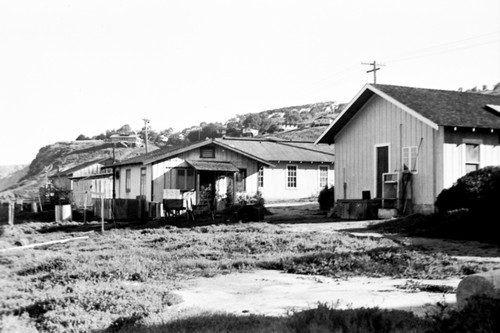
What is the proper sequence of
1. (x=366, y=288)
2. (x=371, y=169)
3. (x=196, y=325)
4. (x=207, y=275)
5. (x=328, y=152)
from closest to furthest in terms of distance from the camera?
(x=196, y=325) < (x=366, y=288) < (x=207, y=275) < (x=371, y=169) < (x=328, y=152)

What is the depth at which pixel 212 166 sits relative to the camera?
1209 inches

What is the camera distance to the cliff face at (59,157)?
259 feet

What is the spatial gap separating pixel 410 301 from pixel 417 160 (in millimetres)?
14829

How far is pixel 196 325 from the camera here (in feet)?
23.0

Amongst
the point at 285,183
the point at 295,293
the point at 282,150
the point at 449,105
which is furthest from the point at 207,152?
the point at 295,293

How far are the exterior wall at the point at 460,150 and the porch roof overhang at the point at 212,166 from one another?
40.4 ft

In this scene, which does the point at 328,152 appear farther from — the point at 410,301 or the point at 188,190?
the point at 410,301

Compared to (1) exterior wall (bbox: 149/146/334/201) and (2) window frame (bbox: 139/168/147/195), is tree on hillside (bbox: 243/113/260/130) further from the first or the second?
(2) window frame (bbox: 139/168/147/195)

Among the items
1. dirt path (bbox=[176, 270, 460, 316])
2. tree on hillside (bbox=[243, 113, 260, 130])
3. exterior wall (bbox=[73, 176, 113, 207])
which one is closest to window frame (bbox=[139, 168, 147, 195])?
exterior wall (bbox=[73, 176, 113, 207])

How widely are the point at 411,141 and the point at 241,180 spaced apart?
12178mm

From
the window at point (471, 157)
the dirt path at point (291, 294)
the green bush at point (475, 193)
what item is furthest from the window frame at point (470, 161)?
the dirt path at point (291, 294)

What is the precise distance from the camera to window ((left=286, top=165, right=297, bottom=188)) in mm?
40188

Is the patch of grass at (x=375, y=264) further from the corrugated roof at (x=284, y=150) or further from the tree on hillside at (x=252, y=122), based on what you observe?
the tree on hillside at (x=252, y=122)

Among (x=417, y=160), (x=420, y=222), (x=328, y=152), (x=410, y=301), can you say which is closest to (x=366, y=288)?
(x=410, y=301)
